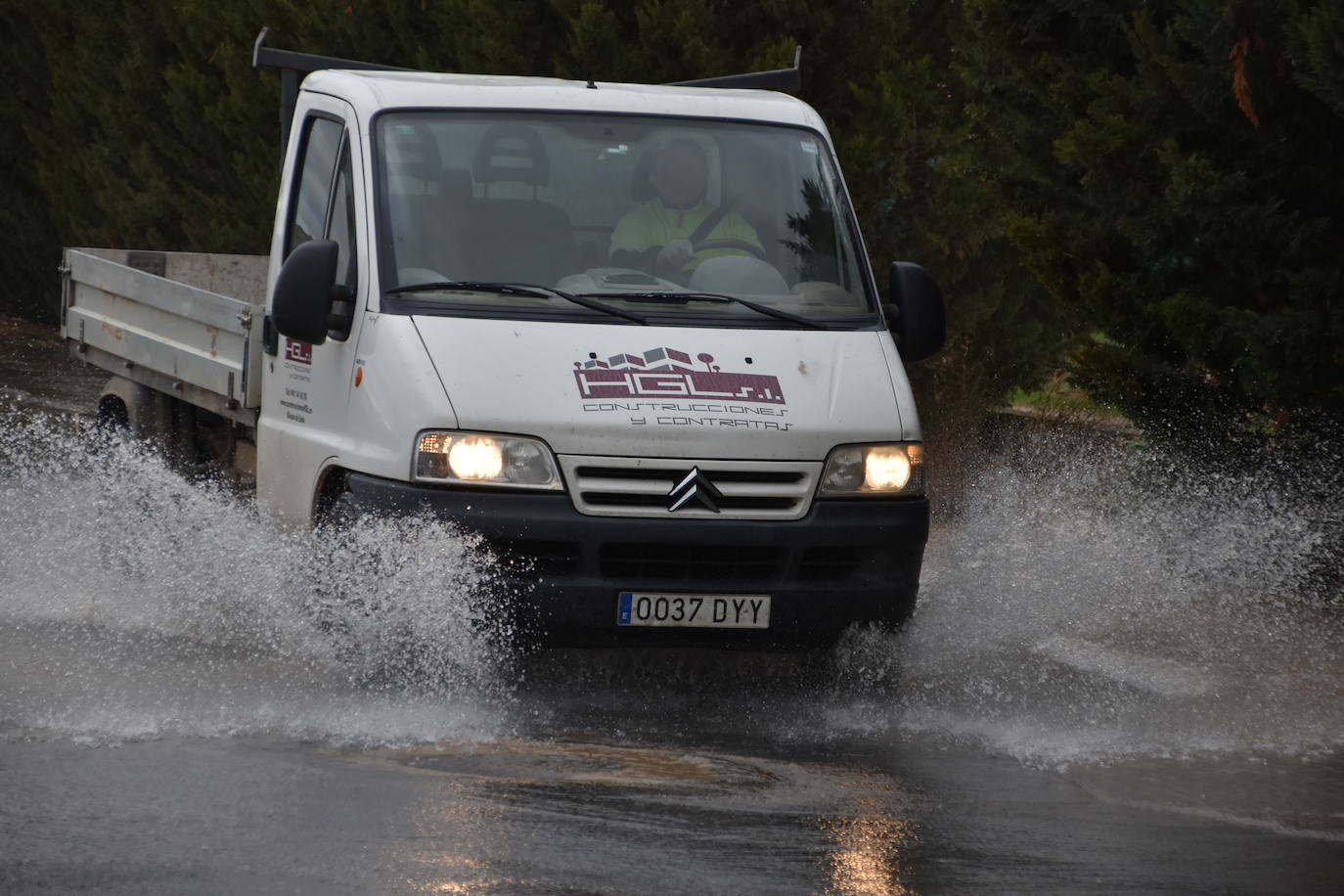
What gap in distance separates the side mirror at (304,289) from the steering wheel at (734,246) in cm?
140

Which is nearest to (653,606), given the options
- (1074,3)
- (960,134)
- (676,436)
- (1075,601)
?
(676,436)

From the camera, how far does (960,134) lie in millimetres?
11625

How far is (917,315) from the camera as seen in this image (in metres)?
7.86

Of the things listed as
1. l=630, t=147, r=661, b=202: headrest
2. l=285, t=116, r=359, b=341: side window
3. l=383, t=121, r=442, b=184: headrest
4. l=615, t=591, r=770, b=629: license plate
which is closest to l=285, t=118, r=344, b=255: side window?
l=285, t=116, r=359, b=341: side window

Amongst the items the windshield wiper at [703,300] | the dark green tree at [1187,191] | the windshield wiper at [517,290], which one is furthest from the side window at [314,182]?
the dark green tree at [1187,191]

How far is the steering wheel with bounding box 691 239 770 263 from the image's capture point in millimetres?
7773

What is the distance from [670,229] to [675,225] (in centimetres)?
3

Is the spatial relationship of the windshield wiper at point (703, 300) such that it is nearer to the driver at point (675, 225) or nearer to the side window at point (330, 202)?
the driver at point (675, 225)

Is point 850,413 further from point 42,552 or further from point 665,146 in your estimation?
point 42,552

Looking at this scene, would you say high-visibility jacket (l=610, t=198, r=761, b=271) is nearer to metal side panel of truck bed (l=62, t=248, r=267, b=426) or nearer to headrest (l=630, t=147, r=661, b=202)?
headrest (l=630, t=147, r=661, b=202)

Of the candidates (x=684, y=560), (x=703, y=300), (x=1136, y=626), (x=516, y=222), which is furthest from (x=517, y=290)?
(x=1136, y=626)

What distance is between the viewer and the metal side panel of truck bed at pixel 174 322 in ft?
28.7

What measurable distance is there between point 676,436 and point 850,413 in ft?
2.24

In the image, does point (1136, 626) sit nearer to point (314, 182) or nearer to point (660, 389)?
point (660, 389)
